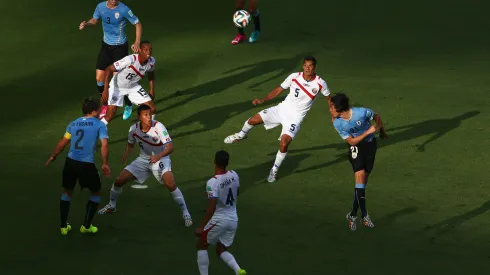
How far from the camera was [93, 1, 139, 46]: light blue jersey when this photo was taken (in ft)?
72.4

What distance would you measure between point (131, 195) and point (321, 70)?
7.82 meters

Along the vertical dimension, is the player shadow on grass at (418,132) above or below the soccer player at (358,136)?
below

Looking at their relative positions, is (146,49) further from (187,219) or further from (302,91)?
(187,219)

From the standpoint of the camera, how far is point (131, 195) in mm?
18328

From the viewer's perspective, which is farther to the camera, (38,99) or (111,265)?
(38,99)

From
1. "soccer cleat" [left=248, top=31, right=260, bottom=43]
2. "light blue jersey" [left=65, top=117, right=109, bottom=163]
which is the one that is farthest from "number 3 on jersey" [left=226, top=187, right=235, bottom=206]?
"soccer cleat" [left=248, top=31, right=260, bottom=43]

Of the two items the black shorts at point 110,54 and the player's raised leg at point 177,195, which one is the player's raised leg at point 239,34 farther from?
the player's raised leg at point 177,195

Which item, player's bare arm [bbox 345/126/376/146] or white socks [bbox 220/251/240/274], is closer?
white socks [bbox 220/251/240/274]

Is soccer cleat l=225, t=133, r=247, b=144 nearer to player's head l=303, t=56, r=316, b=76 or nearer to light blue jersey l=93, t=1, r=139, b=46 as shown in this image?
player's head l=303, t=56, r=316, b=76

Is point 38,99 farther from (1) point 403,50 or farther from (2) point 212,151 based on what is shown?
(1) point 403,50

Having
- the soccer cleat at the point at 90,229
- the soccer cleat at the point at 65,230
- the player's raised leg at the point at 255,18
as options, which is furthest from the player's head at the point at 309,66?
the player's raised leg at the point at 255,18

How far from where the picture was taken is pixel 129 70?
818 inches

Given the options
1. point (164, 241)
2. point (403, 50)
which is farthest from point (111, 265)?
point (403, 50)

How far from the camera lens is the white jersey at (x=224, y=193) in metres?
14.4
